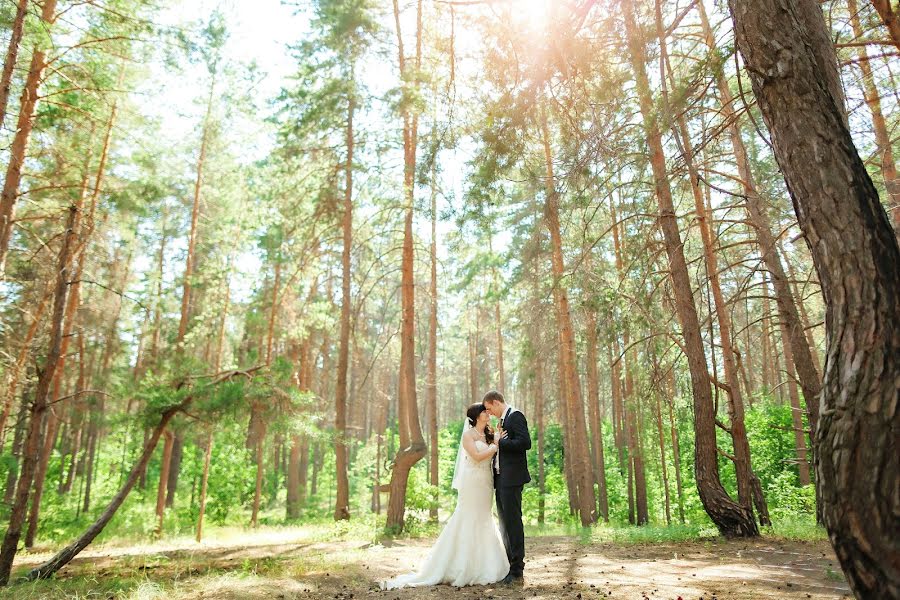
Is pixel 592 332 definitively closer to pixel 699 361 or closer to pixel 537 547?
pixel 699 361

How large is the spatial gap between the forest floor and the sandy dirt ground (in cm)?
1

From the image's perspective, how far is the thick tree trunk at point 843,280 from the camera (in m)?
2.37

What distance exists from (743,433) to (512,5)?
7060mm

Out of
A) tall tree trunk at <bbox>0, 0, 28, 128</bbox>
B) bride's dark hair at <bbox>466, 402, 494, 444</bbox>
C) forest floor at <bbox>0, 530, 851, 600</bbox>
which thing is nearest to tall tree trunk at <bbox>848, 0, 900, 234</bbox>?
forest floor at <bbox>0, 530, 851, 600</bbox>

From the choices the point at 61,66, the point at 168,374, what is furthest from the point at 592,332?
the point at 61,66

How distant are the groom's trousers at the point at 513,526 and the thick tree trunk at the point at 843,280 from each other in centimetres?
342

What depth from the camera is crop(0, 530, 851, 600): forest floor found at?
481 centimetres

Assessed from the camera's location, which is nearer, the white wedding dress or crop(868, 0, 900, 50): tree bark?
crop(868, 0, 900, 50): tree bark

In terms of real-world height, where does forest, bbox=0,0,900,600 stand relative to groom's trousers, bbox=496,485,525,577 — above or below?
above

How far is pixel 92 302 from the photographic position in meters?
17.9

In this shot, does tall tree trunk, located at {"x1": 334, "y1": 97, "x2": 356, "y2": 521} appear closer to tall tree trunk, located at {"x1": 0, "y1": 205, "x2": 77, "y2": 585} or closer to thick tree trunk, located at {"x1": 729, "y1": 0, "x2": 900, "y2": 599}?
tall tree trunk, located at {"x1": 0, "y1": 205, "x2": 77, "y2": 585}

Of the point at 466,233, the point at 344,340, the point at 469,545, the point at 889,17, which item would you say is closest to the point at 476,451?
the point at 469,545

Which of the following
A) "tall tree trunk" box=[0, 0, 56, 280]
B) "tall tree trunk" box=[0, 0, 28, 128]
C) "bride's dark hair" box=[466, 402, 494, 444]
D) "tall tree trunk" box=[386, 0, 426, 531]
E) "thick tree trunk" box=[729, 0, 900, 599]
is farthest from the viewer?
"tall tree trunk" box=[386, 0, 426, 531]

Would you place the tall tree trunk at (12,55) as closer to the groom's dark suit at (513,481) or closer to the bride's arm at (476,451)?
the bride's arm at (476,451)
